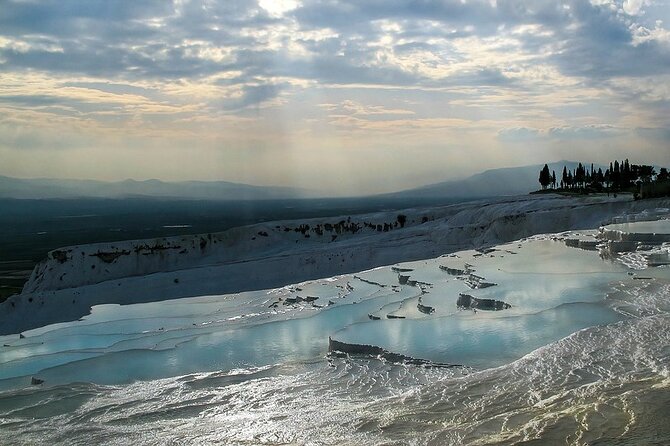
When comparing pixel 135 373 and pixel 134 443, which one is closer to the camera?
pixel 134 443

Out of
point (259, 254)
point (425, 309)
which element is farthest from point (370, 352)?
point (259, 254)

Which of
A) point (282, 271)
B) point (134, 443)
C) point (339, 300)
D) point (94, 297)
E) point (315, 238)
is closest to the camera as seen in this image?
point (134, 443)

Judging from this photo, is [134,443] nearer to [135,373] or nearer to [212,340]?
[135,373]

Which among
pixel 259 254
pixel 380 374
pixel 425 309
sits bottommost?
pixel 259 254

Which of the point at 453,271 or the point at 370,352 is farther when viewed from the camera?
the point at 453,271

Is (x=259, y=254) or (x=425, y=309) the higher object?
(x=425, y=309)

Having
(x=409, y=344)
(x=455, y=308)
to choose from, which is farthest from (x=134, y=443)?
(x=455, y=308)

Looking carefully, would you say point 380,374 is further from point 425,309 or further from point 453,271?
point 453,271
